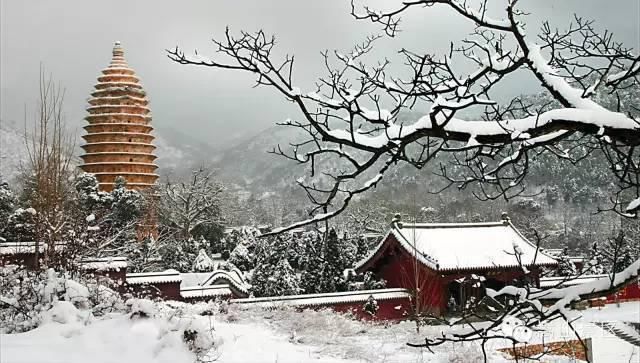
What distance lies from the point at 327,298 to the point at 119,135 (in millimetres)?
15942

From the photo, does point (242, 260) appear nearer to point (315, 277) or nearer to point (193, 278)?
point (193, 278)

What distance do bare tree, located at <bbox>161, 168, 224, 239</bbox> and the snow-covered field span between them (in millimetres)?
15904

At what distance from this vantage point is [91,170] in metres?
25.0

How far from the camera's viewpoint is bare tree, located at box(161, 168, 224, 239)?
83.3 feet

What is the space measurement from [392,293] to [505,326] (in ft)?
39.0

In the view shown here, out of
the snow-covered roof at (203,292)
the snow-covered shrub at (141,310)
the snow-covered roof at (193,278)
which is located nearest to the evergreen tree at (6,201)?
the snow-covered roof at (193,278)

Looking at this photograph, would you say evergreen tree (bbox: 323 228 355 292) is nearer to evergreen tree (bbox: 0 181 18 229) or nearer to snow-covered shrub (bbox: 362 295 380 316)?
snow-covered shrub (bbox: 362 295 380 316)

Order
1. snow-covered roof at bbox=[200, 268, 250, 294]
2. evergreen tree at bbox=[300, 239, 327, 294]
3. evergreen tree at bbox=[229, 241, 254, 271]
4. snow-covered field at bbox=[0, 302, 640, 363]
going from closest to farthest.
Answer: snow-covered field at bbox=[0, 302, 640, 363] → evergreen tree at bbox=[300, 239, 327, 294] → snow-covered roof at bbox=[200, 268, 250, 294] → evergreen tree at bbox=[229, 241, 254, 271]

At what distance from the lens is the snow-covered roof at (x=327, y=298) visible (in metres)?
11.8

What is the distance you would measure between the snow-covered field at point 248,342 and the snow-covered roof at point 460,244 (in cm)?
360

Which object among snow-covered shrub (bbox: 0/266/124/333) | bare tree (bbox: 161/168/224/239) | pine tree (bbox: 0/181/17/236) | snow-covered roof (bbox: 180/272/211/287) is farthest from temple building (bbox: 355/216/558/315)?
bare tree (bbox: 161/168/224/239)

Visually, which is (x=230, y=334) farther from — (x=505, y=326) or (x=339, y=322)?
(x=505, y=326)

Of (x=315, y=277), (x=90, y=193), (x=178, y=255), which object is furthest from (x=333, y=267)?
(x=90, y=193)

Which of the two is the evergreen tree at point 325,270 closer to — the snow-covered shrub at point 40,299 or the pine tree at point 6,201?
the pine tree at point 6,201
